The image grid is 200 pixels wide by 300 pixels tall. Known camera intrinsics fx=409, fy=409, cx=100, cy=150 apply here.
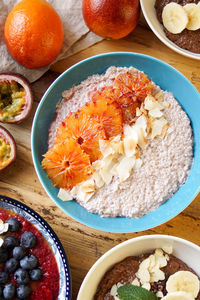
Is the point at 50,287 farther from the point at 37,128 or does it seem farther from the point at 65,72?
the point at 65,72

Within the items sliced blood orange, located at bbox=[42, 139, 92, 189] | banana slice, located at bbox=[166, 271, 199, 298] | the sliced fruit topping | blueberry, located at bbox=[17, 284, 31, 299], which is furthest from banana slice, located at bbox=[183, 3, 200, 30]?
blueberry, located at bbox=[17, 284, 31, 299]

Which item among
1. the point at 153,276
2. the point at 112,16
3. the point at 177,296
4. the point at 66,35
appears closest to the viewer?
the point at 177,296

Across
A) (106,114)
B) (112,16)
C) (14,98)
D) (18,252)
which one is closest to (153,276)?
(18,252)

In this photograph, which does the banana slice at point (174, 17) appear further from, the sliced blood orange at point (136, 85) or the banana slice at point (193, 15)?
the sliced blood orange at point (136, 85)

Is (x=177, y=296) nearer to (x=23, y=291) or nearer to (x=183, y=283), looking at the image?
(x=183, y=283)

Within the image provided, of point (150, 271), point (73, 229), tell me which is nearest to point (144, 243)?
point (150, 271)

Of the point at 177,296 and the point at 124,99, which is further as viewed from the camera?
the point at 124,99
